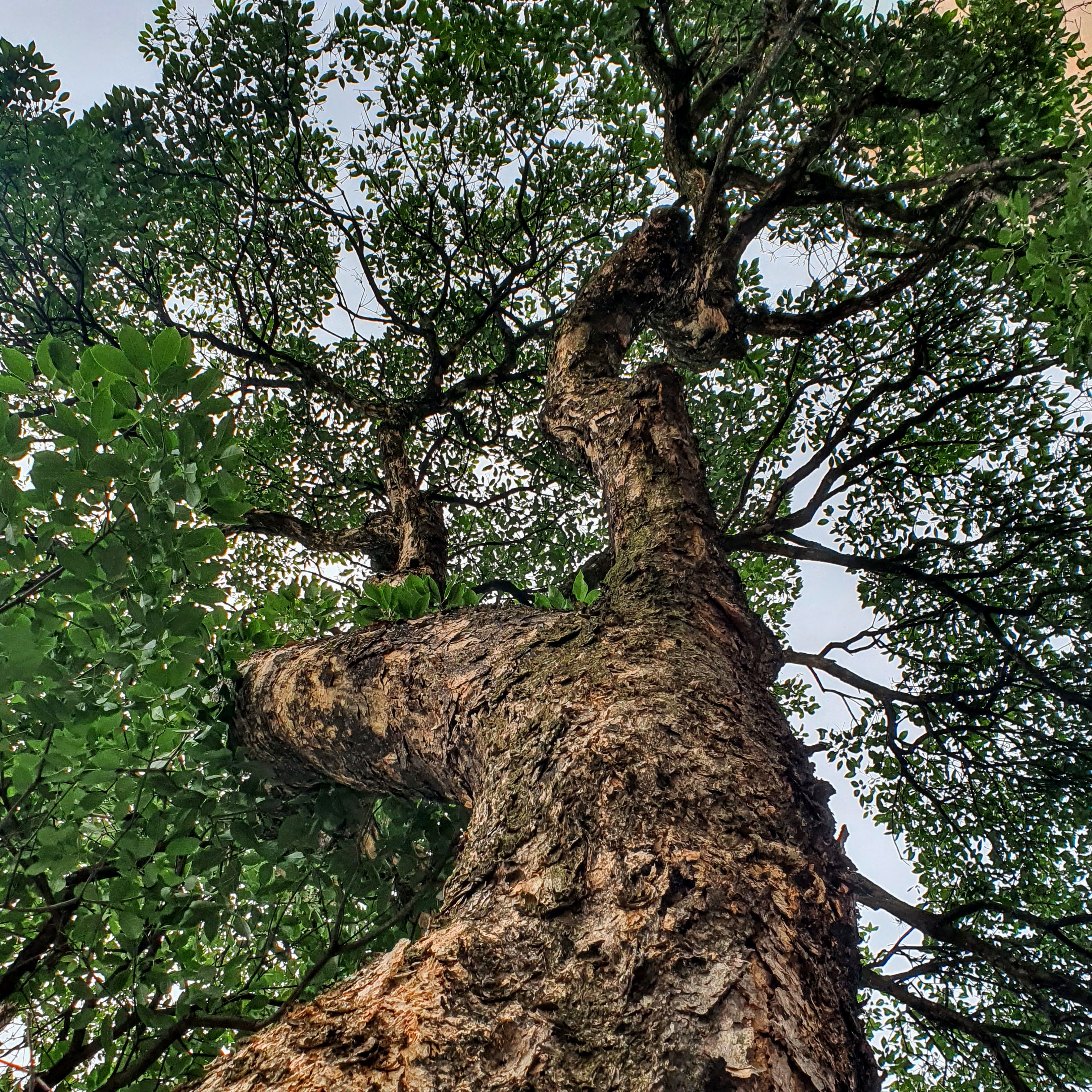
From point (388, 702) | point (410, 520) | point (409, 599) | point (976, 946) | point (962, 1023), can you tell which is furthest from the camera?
point (410, 520)

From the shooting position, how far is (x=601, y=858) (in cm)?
116

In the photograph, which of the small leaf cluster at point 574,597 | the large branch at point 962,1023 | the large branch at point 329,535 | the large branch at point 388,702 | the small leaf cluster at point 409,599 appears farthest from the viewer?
the large branch at point 329,535

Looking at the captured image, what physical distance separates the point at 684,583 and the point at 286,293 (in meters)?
6.07

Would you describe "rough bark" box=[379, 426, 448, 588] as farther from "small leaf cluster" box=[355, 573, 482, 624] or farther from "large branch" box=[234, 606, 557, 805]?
"large branch" box=[234, 606, 557, 805]

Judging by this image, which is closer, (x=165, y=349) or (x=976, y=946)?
(x=165, y=349)

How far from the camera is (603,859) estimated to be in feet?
3.80

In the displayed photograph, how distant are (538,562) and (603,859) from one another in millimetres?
6217

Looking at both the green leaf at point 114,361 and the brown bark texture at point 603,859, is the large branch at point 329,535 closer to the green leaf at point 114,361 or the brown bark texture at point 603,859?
the brown bark texture at point 603,859

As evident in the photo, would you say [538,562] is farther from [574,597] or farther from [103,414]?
[103,414]

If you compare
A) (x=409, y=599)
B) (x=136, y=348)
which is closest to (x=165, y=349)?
(x=136, y=348)

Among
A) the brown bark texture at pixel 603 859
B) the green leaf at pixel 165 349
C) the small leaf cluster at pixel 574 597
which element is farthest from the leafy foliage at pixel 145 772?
the brown bark texture at pixel 603 859

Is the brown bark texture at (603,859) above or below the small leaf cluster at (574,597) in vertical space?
below

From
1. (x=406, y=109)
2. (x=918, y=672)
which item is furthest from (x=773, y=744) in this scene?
(x=406, y=109)

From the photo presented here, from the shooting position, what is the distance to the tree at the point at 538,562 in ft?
3.76
